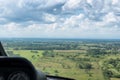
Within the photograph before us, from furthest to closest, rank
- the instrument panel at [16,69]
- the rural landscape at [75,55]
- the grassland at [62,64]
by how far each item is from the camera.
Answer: the rural landscape at [75,55] < the grassland at [62,64] < the instrument panel at [16,69]

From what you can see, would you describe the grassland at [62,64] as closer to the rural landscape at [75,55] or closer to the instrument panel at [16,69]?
the rural landscape at [75,55]

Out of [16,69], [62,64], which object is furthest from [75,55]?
[16,69]

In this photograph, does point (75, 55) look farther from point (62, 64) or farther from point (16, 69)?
point (16, 69)

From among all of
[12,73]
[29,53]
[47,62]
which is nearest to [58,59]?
[47,62]

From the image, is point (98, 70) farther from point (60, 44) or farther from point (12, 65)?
point (12, 65)

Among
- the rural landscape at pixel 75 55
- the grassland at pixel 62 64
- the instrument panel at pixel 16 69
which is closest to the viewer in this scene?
the instrument panel at pixel 16 69

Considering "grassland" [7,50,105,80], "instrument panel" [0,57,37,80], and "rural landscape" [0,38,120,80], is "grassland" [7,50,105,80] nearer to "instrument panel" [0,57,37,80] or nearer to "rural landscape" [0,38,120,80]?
"rural landscape" [0,38,120,80]

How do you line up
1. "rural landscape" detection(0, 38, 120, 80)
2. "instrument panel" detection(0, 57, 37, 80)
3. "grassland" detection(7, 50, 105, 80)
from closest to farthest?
A: "instrument panel" detection(0, 57, 37, 80) → "grassland" detection(7, 50, 105, 80) → "rural landscape" detection(0, 38, 120, 80)

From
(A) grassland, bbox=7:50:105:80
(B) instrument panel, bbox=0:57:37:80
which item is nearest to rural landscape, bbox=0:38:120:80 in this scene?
(A) grassland, bbox=7:50:105:80

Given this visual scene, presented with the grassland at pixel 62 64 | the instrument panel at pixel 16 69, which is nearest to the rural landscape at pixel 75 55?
the grassland at pixel 62 64
